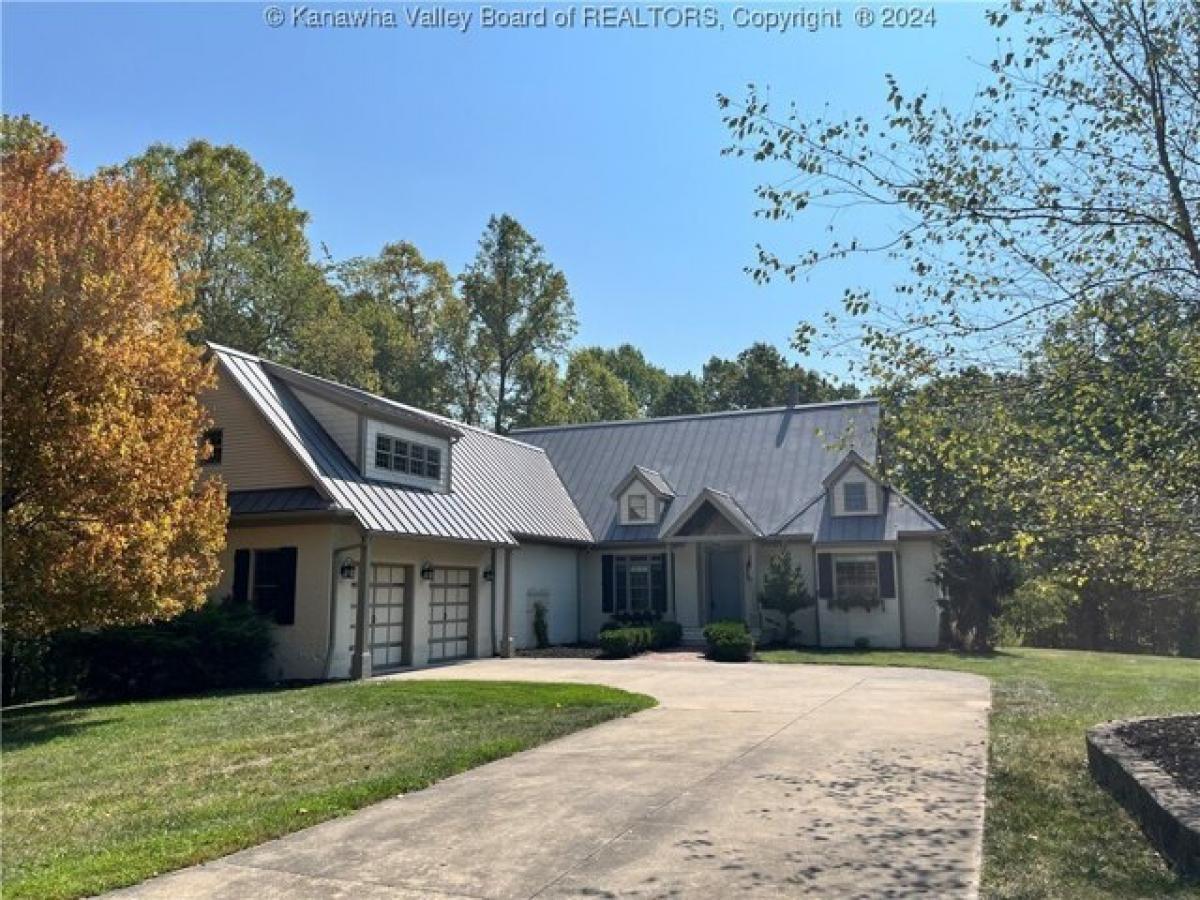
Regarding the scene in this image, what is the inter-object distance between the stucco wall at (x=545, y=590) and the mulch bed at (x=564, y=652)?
47 centimetres

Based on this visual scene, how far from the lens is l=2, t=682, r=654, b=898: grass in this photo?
5.74m

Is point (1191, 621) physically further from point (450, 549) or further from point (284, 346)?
point (284, 346)

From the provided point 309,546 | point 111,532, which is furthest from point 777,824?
point 309,546

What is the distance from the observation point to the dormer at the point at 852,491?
23156 mm


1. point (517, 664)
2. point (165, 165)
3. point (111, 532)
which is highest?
point (165, 165)

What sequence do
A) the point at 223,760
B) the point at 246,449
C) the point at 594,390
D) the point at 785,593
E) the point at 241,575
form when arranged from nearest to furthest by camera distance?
the point at 223,760 → the point at 241,575 → the point at 246,449 → the point at 785,593 → the point at 594,390

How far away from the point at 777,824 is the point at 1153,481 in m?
4.23

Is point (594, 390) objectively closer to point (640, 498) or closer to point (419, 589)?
point (640, 498)

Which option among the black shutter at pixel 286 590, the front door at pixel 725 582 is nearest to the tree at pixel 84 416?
the black shutter at pixel 286 590

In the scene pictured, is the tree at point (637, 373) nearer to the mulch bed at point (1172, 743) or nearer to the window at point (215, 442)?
the window at point (215, 442)

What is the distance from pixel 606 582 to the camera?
25391 millimetres

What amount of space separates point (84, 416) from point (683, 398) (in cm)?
4639

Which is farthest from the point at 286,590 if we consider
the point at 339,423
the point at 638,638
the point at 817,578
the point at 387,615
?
the point at 817,578

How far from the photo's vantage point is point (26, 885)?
4930 mm
